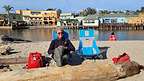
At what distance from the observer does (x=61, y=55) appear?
834 cm

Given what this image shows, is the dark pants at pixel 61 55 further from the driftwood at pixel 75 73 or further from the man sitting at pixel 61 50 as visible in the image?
the driftwood at pixel 75 73

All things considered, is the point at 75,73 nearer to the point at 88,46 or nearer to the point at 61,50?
the point at 61,50

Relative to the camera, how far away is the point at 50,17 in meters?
116

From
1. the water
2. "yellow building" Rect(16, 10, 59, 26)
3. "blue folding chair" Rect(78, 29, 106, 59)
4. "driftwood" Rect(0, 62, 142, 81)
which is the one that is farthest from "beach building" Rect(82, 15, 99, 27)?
"driftwood" Rect(0, 62, 142, 81)

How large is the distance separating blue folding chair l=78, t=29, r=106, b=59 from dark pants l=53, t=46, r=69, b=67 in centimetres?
284

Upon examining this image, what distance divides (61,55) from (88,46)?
139 inches

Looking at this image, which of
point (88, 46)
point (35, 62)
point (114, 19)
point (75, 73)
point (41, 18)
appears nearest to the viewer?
point (75, 73)

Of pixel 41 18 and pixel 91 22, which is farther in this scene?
pixel 41 18

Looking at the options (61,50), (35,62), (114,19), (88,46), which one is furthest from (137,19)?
(61,50)

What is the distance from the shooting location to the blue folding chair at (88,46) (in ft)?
37.1

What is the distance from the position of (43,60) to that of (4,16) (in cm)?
10368

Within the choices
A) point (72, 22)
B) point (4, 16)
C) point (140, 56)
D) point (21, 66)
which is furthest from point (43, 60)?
point (4, 16)

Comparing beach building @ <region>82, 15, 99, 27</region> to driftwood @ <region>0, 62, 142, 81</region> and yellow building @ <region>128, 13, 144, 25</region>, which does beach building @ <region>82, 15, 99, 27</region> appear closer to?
yellow building @ <region>128, 13, 144, 25</region>

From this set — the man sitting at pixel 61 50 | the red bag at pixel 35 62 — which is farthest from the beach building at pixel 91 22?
the man sitting at pixel 61 50
